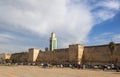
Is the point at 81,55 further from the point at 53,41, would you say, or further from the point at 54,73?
the point at 53,41

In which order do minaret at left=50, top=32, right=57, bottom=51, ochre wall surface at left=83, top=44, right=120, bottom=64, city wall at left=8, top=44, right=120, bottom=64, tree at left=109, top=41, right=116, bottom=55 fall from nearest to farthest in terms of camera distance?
ochre wall surface at left=83, top=44, right=120, bottom=64 → tree at left=109, top=41, right=116, bottom=55 → city wall at left=8, top=44, right=120, bottom=64 → minaret at left=50, top=32, right=57, bottom=51

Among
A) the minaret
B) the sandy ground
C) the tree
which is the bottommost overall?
the sandy ground

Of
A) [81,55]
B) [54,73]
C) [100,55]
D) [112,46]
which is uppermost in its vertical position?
[112,46]

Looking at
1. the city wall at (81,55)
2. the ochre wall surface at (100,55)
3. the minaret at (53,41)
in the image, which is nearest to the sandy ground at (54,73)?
the ochre wall surface at (100,55)

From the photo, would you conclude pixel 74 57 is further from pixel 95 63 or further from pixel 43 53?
pixel 43 53

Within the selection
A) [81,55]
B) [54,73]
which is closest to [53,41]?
[81,55]

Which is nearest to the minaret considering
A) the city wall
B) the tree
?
the city wall

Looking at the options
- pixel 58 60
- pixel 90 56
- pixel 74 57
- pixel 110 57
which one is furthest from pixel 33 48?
pixel 110 57

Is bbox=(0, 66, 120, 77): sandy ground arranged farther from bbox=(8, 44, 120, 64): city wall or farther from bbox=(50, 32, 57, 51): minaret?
bbox=(50, 32, 57, 51): minaret

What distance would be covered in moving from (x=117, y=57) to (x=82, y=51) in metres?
11.1

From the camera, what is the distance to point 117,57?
43.4 metres

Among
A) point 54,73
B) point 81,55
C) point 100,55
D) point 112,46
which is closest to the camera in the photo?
point 54,73

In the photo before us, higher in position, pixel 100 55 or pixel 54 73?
pixel 100 55

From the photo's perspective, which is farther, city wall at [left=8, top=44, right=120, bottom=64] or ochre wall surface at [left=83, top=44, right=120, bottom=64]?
city wall at [left=8, top=44, right=120, bottom=64]
